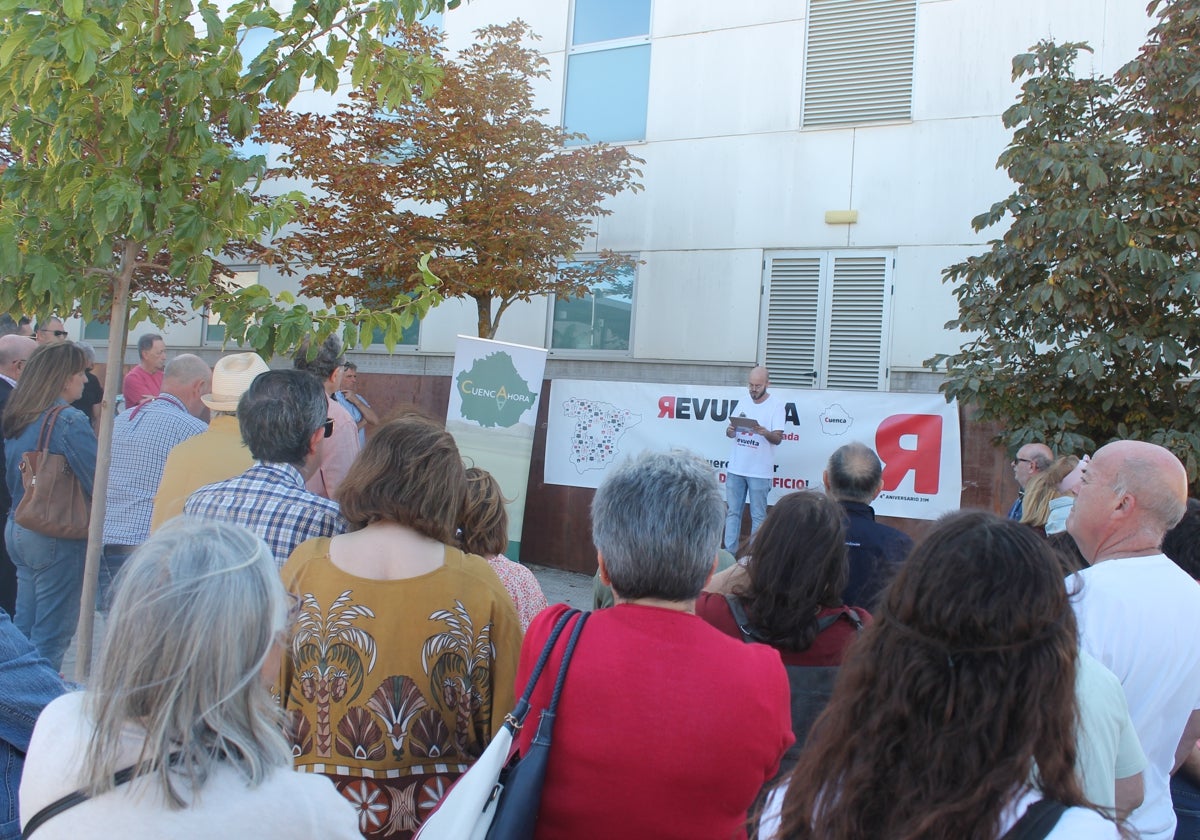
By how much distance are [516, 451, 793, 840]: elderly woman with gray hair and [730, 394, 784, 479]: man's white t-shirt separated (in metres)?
6.89

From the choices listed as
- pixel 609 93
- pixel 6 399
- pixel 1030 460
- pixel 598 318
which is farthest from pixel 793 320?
pixel 6 399

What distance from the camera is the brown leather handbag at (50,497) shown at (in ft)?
15.1

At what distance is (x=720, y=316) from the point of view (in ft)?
35.9

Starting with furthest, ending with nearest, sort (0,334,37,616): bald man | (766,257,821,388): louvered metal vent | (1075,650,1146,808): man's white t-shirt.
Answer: (766,257,821,388): louvered metal vent < (0,334,37,616): bald man < (1075,650,1146,808): man's white t-shirt

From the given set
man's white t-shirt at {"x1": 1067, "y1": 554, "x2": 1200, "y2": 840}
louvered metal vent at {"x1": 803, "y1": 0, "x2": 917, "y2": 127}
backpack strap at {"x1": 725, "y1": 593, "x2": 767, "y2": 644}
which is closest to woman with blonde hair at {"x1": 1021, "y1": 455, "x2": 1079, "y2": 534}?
man's white t-shirt at {"x1": 1067, "y1": 554, "x2": 1200, "y2": 840}

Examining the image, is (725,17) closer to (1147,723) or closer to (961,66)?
(961,66)

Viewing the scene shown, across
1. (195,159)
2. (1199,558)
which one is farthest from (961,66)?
A: (195,159)

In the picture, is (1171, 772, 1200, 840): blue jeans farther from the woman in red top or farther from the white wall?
the white wall

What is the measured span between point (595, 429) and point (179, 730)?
8.25m

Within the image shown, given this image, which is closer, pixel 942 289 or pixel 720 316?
pixel 942 289

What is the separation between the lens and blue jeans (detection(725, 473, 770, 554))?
8.98 metres

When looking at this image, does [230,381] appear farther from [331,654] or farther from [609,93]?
[609,93]

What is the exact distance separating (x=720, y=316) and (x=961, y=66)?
358cm

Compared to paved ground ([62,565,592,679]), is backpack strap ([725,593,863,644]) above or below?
above
